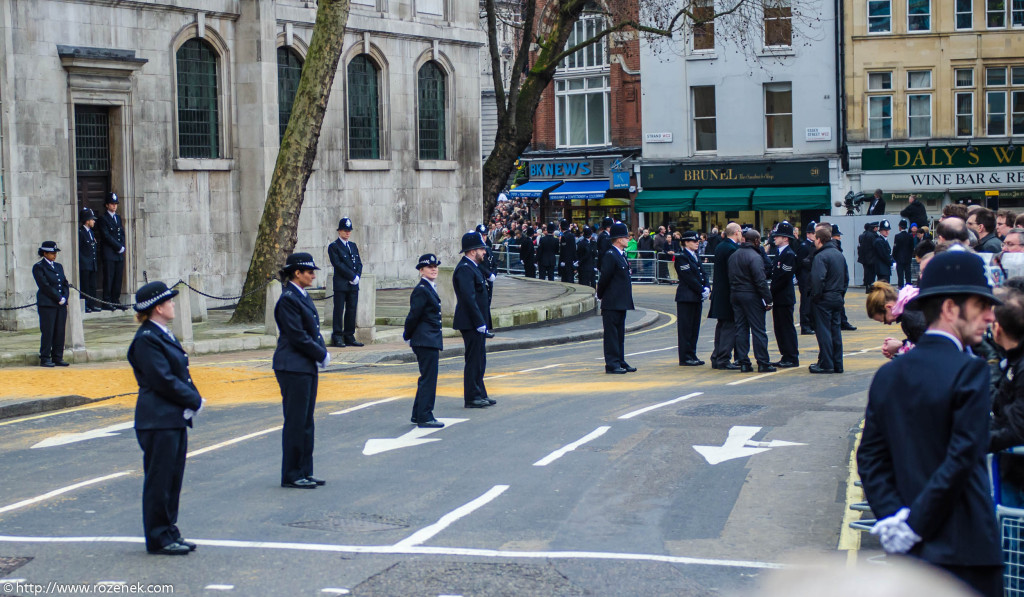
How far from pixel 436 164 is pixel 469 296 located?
19.3 m

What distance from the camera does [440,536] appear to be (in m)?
8.45

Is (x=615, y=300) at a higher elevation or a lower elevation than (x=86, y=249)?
lower

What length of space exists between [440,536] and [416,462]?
2.58 m

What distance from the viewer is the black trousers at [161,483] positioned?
26.1 ft

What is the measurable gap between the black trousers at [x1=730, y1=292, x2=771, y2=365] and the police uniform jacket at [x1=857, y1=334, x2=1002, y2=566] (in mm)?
11999

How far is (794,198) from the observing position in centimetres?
4562

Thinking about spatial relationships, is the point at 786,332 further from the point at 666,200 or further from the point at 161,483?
the point at 666,200

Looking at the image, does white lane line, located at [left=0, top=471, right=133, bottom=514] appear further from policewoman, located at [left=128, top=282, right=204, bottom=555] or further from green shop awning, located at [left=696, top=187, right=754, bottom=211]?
green shop awning, located at [left=696, top=187, right=754, bottom=211]

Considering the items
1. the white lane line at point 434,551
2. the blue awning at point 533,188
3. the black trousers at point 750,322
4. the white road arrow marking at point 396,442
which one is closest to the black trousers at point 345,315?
the black trousers at point 750,322

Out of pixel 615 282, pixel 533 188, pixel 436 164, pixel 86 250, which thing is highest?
pixel 533 188

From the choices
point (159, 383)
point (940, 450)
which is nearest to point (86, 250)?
point (159, 383)

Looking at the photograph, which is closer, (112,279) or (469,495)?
(469,495)

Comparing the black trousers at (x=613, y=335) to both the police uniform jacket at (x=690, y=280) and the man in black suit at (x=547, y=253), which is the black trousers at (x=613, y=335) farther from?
the man in black suit at (x=547, y=253)

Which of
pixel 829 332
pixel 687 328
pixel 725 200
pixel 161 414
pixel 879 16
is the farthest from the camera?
pixel 725 200
